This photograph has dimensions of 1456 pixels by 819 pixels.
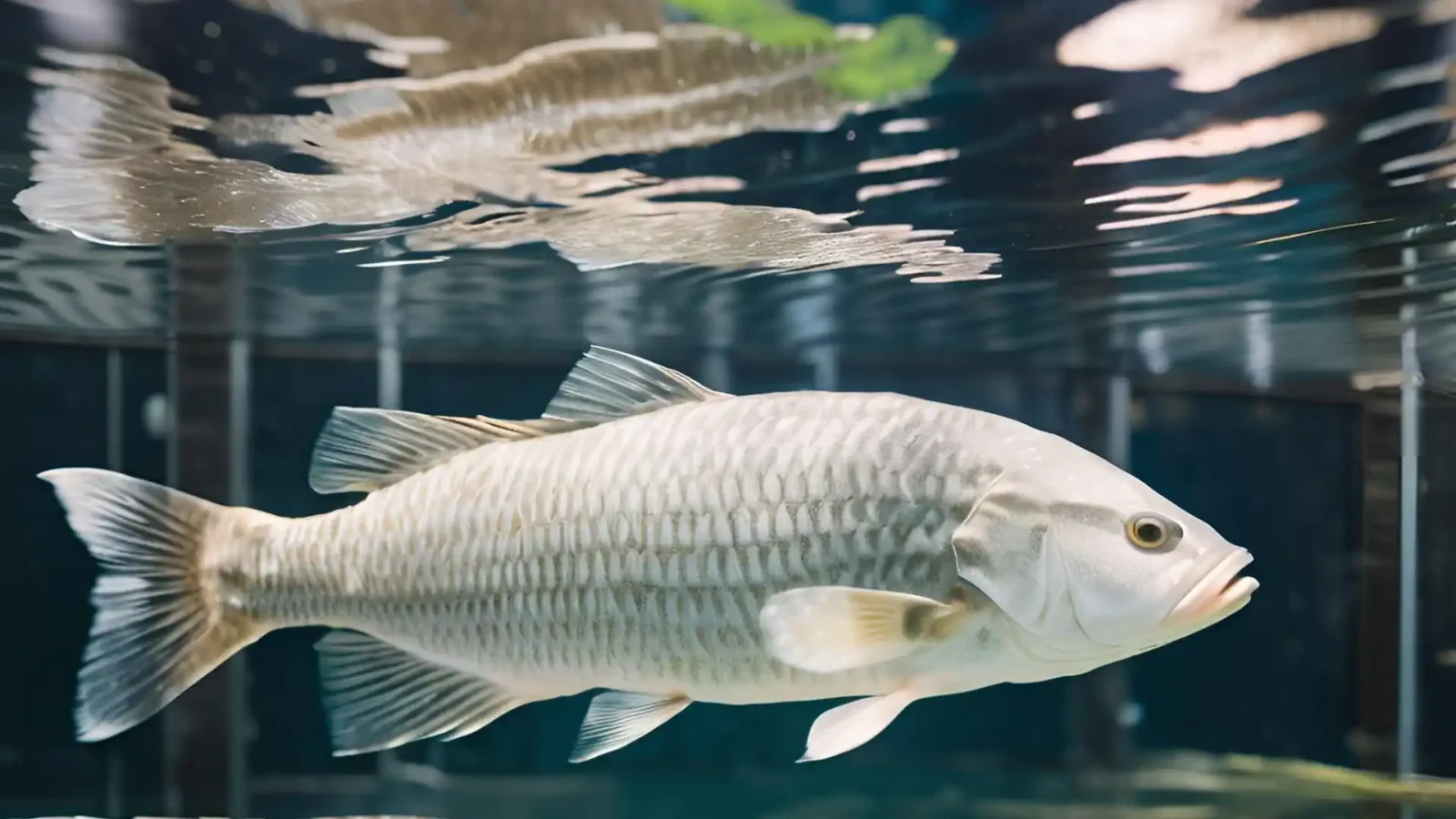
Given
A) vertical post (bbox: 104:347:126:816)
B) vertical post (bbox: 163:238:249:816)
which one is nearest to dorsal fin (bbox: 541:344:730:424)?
vertical post (bbox: 163:238:249:816)

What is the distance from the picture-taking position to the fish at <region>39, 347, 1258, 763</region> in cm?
255

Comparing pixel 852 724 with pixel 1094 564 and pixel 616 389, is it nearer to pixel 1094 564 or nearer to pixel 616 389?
pixel 1094 564

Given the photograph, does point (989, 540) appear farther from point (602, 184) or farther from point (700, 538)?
point (602, 184)

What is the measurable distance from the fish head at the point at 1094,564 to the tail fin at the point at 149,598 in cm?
241

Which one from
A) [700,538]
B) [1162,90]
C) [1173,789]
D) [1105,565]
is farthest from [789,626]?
[1173,789]

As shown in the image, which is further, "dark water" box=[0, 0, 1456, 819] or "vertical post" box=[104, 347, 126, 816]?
"vertical post" box=[104, 347, 126, 816]

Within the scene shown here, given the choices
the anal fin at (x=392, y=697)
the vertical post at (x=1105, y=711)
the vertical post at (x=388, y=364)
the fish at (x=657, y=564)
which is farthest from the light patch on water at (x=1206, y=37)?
the vertical post at (x=1105, y=711)

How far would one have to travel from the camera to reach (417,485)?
320 cm

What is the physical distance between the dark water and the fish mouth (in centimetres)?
146

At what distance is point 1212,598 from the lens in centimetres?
245

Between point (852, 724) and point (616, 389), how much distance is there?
125cm

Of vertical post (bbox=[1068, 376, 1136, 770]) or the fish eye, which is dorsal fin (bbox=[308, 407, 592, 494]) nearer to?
the fish eye

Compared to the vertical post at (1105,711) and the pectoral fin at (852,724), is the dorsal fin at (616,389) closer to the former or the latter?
the pectoral fin at (852,724)

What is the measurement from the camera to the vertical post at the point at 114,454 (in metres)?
8.15
